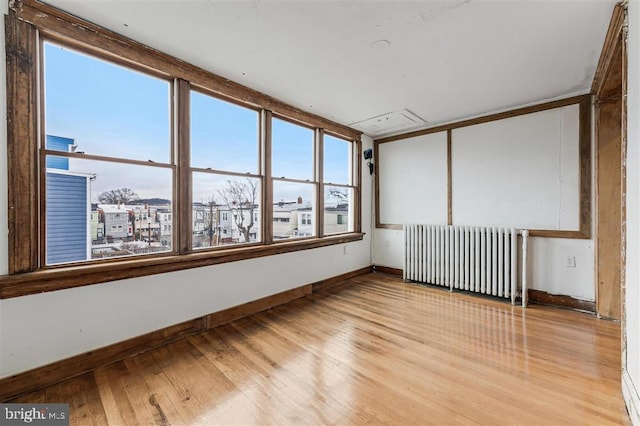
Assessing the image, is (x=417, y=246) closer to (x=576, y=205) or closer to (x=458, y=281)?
(x=458, y=281)

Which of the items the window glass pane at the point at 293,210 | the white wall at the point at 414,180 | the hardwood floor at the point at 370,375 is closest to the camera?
the hardwood floor at the point at 370,375

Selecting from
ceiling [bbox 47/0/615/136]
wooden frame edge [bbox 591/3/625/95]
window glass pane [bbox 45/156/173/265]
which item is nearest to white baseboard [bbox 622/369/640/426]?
wooden frame edge [bbox 591/3/625/95]

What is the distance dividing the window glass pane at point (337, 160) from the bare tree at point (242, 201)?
135cm

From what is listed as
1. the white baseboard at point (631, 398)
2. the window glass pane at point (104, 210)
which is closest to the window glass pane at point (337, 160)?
the window glass pane at point (104, 210)

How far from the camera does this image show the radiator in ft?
11.1

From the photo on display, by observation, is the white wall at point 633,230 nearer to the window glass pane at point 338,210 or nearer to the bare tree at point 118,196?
the window glass pane at point 338,210

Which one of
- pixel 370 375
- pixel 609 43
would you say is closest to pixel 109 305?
pixel 370 375

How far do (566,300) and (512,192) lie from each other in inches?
54.1

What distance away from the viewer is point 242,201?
3109mm

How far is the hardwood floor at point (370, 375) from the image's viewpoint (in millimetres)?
1587

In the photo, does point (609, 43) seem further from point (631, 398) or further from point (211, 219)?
point (211, 219)

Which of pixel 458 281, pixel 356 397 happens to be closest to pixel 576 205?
pixel 458 281

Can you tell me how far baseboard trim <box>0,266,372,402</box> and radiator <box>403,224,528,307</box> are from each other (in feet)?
7.16

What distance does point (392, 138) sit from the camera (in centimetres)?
Result: 470
